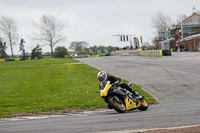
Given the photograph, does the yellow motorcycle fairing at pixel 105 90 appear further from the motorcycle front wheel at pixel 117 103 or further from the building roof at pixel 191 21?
the building roof at pixel 191 21

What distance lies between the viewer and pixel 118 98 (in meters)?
11.8

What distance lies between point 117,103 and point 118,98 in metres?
0.19

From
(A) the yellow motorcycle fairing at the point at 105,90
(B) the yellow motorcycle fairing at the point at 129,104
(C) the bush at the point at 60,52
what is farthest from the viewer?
(C) the bush at the point at 60,52

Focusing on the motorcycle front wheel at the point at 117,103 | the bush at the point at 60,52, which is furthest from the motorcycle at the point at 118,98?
the bush at the point at 60,52

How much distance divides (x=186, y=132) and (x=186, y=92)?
37.9ft

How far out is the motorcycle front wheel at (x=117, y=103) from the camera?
11.5 metres

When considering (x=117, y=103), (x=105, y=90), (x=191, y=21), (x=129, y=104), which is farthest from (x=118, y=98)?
Result: (x=191, y=21)

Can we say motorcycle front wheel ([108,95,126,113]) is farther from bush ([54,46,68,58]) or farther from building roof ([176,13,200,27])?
bush ([54,46,68,58])

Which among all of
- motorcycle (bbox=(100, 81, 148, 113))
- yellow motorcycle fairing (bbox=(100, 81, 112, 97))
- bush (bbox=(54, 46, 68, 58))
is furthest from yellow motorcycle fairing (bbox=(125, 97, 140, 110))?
bush (bbox=(54, 46, 68, 58))

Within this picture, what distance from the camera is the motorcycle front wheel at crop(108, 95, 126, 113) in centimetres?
1153

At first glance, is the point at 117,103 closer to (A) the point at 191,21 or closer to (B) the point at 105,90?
(B) the point at 105,90

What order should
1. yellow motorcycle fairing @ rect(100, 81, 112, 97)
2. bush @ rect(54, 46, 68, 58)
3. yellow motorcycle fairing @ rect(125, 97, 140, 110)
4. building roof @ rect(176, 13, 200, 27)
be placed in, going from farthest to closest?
bush @ rect(54, 46, 68, 58) → building roof @ rect(176, 13, 200, 27) → yellow motorcycle fairing @ rect(125, 97, 140, 110) → yellow motorcycle fairing @ rect(100, 81, 112, 97)

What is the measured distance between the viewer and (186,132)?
6.94 metres

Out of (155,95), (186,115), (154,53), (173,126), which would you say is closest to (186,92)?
(155,95)
